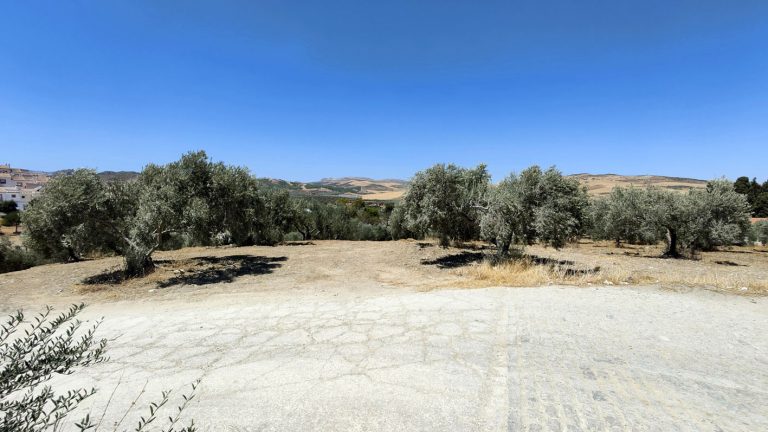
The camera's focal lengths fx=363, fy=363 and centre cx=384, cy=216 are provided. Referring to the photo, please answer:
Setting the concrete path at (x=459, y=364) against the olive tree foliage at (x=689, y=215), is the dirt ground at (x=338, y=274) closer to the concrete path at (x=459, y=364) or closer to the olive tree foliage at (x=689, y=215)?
the olive tree foliage at (x=689, y=215)

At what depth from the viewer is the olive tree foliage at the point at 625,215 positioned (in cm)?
1633

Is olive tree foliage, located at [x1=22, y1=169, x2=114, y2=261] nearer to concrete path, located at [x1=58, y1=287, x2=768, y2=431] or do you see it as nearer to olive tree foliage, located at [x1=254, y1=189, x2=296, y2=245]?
concrete path, located at [x1=58, y1=287, x2=768, y2=431]

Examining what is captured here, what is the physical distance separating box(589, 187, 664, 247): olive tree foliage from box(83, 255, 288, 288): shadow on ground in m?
13.3

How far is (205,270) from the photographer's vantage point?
1160 centimetres

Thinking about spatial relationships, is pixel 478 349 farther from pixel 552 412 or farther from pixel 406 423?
pixel 406 423

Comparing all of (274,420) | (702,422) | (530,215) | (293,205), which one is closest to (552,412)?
(702,422)

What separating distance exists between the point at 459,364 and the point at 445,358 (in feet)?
0.70

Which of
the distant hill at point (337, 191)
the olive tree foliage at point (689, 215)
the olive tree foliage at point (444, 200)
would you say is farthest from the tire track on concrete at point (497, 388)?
the olive tree foliage at point (689, 215)

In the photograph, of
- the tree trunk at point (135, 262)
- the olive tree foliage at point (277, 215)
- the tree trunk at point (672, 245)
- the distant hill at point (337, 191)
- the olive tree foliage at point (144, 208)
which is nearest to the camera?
the olive tree foliage at point (144, 208)

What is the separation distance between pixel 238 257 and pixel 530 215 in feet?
35.2

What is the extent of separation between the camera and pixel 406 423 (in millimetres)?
3178

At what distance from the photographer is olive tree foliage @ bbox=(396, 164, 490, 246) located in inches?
491

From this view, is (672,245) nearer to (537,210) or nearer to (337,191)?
(537,210)

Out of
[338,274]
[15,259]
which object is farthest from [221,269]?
[15,259]
